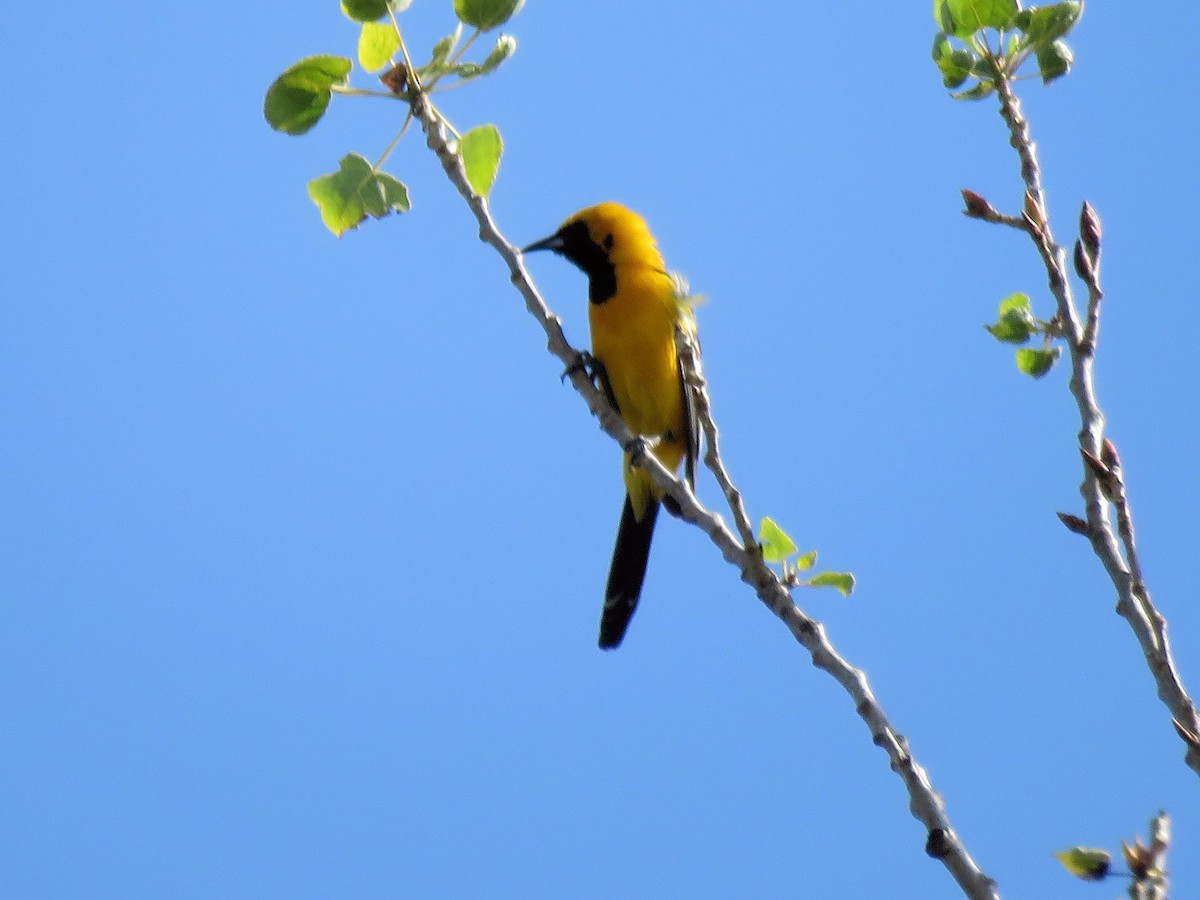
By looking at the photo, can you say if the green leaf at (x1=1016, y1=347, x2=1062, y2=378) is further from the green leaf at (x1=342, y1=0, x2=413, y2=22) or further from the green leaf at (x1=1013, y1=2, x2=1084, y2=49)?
the green leaf at (x1=342, y1=0, x2=413, y2=22)

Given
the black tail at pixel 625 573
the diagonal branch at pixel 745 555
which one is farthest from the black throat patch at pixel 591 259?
the diagonal branch at pixel 745 555

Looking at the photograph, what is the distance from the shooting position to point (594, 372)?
4426 mm

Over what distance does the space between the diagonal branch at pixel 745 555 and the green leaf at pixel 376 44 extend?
0.29ft

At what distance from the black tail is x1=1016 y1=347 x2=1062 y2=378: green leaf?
2066 mm

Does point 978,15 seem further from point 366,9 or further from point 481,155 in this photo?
point 366,9

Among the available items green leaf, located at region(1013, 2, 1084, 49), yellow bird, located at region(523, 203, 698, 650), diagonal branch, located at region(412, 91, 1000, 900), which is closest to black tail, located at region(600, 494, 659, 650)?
yellow bird, located at region(523, 203, 698, 650)

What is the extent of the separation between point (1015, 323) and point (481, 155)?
0.97 meters

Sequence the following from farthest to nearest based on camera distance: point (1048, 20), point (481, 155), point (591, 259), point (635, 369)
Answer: point (591, 259) → point (635, 369) → point (481, 155) → point (1048, 20)

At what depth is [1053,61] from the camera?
89.4 inches

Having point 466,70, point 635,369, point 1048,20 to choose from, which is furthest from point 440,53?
point 635,369

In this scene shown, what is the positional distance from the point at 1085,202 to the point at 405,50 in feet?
3.84

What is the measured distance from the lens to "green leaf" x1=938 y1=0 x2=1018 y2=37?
2193 mm

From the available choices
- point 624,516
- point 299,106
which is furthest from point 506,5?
point 624,516

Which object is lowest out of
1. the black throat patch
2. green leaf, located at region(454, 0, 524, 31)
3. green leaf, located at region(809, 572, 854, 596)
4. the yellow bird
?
green leaf, located at region(809, 572, 854, 596)
